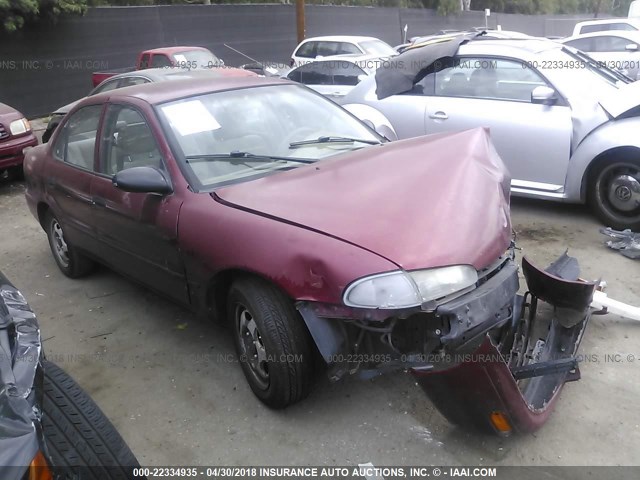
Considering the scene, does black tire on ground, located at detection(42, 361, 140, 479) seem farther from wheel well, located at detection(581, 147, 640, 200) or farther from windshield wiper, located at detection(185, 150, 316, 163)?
wheel well, located at detection(581, 147, 640, 200)

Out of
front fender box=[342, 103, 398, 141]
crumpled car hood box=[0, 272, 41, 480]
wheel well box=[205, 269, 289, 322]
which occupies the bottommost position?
wheel well box=[205, 269, 289, 322]

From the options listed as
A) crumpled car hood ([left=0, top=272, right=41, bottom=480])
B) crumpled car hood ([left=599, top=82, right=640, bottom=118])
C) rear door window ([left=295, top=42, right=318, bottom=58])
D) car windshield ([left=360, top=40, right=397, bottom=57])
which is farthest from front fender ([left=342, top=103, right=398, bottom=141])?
rear door window ([left=295, top=42, right=318, bottom=58])

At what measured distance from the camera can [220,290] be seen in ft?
10.3

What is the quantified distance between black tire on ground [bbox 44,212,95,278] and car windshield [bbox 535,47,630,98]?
446 cm

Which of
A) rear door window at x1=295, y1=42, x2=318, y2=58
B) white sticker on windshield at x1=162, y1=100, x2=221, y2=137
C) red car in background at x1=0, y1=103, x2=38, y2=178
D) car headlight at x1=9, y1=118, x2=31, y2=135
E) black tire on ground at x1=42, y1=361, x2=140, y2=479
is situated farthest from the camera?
rear door window at x1=295, y1=42, x2=318, y2=58

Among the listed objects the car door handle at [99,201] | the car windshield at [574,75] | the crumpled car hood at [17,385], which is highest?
the car windshield at [574,75]

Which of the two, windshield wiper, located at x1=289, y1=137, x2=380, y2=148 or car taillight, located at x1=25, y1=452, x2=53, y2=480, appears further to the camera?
windshield wiper, located at x1=289, y1=137, x2=380, y2=148

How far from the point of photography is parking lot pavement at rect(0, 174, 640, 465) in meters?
2.70

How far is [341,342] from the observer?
2.59 m

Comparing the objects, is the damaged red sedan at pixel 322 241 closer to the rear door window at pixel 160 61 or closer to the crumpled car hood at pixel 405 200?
the crumpled car hood at pixel 405 200

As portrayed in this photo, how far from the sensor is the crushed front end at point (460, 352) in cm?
235

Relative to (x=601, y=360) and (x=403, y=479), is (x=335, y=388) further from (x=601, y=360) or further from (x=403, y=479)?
(x=601, y=360)

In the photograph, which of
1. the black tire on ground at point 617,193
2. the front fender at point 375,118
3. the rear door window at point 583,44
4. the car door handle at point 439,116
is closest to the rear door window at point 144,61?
the front fender at point 375,118

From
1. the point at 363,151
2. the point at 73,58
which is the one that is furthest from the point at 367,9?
the point at 363,151
